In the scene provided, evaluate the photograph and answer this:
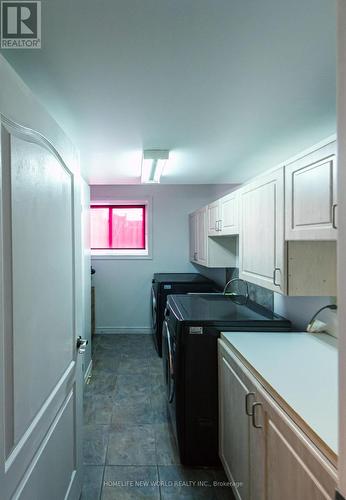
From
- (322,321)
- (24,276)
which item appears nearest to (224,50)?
(24,276)

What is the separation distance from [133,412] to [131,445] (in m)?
0.42

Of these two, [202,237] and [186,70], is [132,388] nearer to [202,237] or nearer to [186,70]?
[202,237]

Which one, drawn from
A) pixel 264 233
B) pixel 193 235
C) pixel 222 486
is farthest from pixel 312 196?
pixel 193 235

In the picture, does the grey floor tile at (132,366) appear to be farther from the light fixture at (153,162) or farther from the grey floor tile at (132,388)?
the light fixture at (153,162)

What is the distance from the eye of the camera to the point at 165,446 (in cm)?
212

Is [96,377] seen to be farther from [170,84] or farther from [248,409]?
[170,84]

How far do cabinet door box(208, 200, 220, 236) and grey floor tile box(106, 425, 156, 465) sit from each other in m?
1.81

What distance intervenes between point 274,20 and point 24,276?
1.18 m

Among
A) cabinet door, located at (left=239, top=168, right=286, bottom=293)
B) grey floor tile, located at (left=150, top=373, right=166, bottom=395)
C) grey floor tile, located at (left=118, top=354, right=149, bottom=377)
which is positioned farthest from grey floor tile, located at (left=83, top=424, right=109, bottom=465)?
cabinet door, located at (left=239, top=168, right=286, bottom=293)

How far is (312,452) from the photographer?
87 cm

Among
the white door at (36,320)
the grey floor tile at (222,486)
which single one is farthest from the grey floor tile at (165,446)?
the white door at (36,320)

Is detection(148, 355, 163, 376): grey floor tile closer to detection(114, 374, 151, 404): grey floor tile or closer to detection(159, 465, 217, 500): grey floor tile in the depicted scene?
detection(114, 374, 151, 404): grey floor tile

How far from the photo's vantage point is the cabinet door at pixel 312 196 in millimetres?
1199

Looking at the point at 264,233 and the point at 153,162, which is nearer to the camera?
the point at 264,233
